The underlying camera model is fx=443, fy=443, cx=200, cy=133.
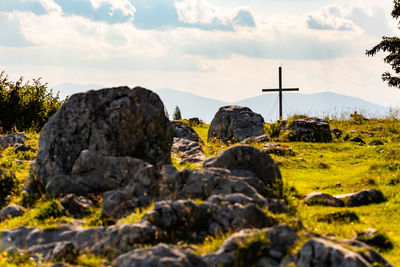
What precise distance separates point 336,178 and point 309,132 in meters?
9.59

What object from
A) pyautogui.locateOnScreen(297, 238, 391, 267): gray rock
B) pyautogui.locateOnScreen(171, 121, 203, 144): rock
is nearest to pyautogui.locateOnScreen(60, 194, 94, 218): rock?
pyautogui.locateOnScreen(297, 238, 391, 267): gray rock

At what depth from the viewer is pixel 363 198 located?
14359mm

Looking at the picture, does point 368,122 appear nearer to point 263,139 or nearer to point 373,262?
point 263,139

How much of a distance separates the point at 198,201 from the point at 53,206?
395 cm

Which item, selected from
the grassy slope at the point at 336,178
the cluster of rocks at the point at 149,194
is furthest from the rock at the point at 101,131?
the grassy slope at the point at 336,178

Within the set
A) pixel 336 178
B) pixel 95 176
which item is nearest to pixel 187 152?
pixel 336 178

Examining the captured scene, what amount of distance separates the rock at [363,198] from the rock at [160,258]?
8.72 meters

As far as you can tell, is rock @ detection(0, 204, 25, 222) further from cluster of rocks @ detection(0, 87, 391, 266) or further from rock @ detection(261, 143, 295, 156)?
rock @ detection(261, 143, 295, 156)

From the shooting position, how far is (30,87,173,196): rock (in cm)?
1346

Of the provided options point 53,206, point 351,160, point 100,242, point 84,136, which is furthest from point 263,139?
point 100,242

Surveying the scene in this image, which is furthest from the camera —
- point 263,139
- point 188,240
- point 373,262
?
point 263,139

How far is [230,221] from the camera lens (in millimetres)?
8773

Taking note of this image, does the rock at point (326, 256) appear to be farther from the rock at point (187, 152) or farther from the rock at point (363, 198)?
the rock at point (187, 152)

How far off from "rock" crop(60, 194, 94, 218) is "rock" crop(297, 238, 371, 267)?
6386 millimetres
